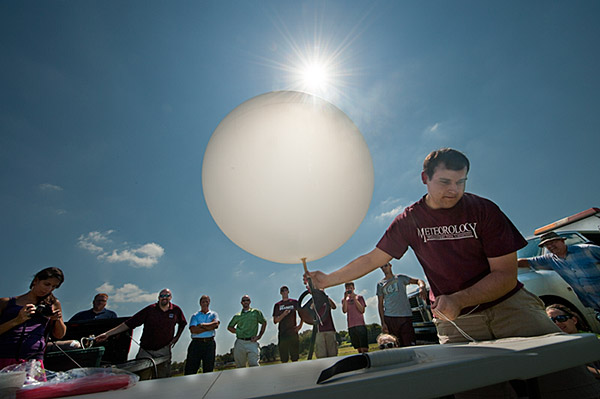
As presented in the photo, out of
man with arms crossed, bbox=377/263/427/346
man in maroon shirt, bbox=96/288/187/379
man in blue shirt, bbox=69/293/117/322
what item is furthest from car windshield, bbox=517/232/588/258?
man in blue shirt, bbox=69/293/117/322

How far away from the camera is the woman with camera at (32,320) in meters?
2.38

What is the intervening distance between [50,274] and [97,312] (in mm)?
2167

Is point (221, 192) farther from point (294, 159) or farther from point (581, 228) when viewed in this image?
point (581, 228)

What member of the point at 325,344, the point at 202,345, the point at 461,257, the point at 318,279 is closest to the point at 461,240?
the point at 461,257

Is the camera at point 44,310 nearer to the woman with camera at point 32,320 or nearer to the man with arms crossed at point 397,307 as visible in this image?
the woman with camera at point 32,320

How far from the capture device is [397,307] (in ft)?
15.2

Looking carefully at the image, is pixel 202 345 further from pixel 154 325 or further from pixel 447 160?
pixel 447 160

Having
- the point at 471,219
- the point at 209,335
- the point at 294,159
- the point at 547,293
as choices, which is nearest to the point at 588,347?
the point at 471,219

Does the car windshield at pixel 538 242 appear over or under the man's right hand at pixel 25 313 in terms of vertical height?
over

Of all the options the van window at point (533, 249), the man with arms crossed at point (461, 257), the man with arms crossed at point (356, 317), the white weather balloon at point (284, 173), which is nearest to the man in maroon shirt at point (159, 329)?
the man with arms crossed at point (356, 317)

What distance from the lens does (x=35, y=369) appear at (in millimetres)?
1278

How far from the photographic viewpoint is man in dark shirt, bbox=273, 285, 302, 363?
5250 millimetres

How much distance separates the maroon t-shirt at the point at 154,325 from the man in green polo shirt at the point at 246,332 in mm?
1308

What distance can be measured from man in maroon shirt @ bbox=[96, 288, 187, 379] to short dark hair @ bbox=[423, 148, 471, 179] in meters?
4.59
